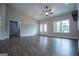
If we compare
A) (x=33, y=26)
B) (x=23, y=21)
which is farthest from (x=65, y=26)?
(x=23, y=21)

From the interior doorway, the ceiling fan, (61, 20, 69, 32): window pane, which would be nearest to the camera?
(61, 20, 69, 32): window pane

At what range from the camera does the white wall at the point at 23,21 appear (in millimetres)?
2292

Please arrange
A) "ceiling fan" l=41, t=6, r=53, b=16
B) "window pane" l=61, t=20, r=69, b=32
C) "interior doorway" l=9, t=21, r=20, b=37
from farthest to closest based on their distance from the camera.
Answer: "ceiling fan" l=41, t=6, r=53, b=16, "interior doorway" l=9, t=21, r=20, b=37, "window pane" l=61, t=20, r=69, b=32

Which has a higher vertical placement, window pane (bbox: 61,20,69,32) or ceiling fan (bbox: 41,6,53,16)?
ceiling fan (bbox: 41,6,53,16)

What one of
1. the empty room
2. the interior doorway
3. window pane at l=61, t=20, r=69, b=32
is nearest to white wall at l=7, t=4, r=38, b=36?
the empty room

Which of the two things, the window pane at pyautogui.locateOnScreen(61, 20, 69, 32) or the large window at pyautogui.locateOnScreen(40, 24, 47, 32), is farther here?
the large window at pyautogui.locateOnScreen(40, 24, 47, 32)

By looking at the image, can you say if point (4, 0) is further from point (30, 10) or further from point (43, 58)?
point (30, 10)

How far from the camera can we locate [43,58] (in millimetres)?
1132

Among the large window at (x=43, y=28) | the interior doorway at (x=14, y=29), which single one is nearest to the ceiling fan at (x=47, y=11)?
the large window at (x=43, y=28)

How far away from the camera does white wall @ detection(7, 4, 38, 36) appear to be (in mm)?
2292

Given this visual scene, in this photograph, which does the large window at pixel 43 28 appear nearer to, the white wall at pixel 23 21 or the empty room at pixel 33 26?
the empty room at pixel 33 26

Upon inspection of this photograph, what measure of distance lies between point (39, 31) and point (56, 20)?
1.68ft

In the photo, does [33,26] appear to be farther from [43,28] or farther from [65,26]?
[65,26]

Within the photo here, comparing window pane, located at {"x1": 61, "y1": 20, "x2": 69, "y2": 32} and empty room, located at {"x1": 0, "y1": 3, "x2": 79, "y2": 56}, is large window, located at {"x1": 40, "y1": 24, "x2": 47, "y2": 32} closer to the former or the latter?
empty room, located at {"x1": 0, "y1": 3, "x2": 79, "y2": 56}
